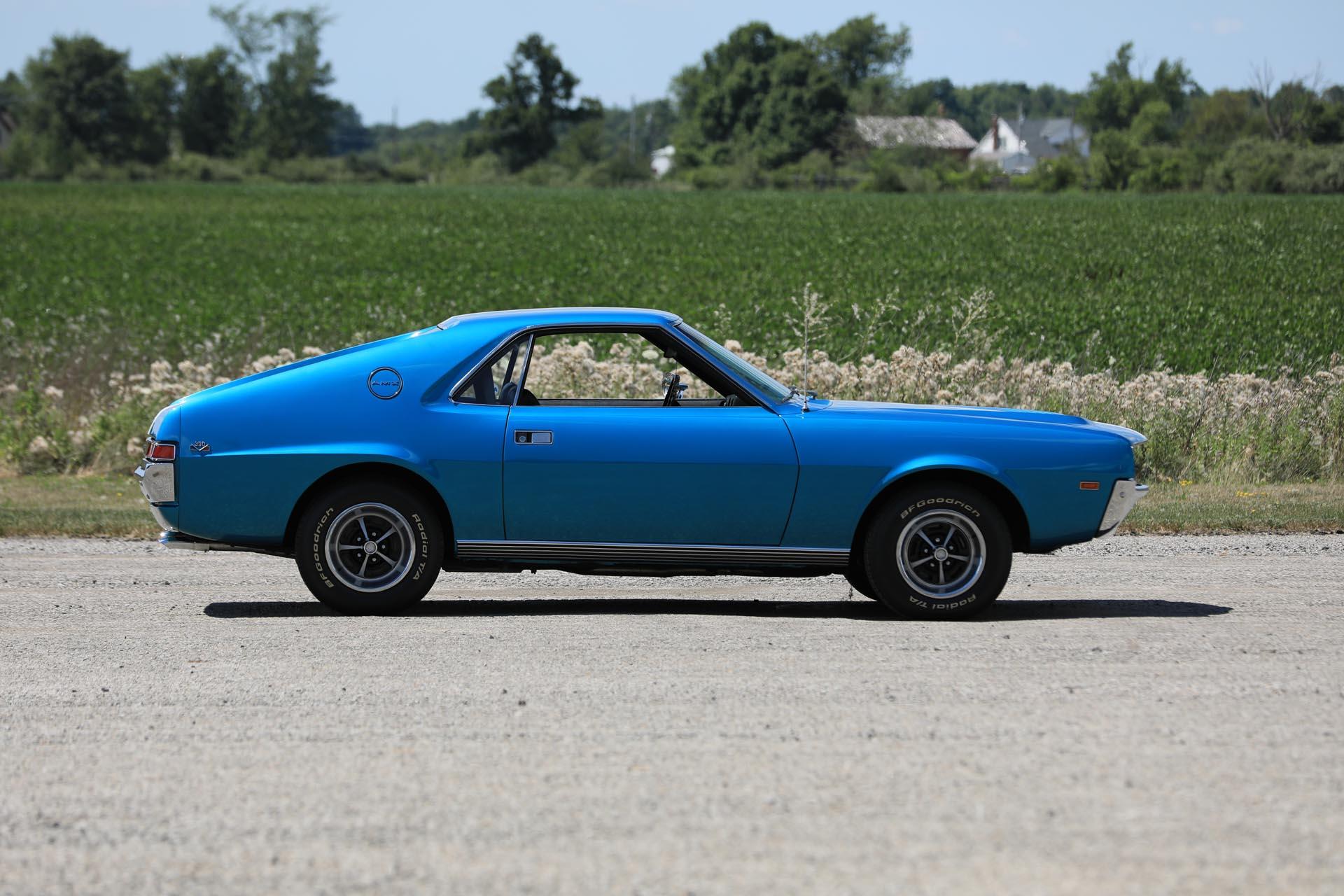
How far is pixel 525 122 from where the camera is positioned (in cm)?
13025

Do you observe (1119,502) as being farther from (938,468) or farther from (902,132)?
(902,132)

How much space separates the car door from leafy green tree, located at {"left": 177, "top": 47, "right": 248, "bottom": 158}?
13012 cm

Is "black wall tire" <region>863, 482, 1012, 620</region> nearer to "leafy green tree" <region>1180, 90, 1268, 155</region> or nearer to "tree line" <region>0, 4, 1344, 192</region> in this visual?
"tree line" <region>0, 4, 1344, 192</region>

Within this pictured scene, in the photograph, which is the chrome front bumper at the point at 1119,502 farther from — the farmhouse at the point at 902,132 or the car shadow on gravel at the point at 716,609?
the farmhouse at the point at 902,132

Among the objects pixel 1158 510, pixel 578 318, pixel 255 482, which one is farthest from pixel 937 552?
pixel 1158 510

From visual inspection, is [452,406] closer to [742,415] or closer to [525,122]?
[742,415]

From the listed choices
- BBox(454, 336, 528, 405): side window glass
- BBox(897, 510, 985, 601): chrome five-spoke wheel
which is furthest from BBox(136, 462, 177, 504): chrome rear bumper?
BBox(897, 510, 985, 601): chrome five-spoke wheel

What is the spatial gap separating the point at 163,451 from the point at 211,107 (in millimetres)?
133396

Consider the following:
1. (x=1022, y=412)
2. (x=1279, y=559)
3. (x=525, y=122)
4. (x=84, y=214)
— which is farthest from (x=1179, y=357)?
(x=525, y=122)

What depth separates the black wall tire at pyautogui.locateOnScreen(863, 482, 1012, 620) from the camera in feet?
23.4

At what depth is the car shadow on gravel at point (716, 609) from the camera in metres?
7.43

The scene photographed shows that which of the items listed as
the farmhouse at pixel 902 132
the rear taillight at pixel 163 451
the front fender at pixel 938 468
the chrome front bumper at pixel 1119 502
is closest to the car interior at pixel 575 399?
the front fender at pixel 938 468

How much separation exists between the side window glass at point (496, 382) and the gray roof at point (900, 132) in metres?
86.6

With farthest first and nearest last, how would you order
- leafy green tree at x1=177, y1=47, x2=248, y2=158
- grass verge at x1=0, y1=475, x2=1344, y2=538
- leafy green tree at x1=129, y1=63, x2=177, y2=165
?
1. leafy green tree at x1=177, y1=47, x2=248, y2=158
2. leafy green tree at x1=129, y1=63, x2=177, y2=165
3. grass verge at x1=0, y1=475, x2=1344, y2=538
